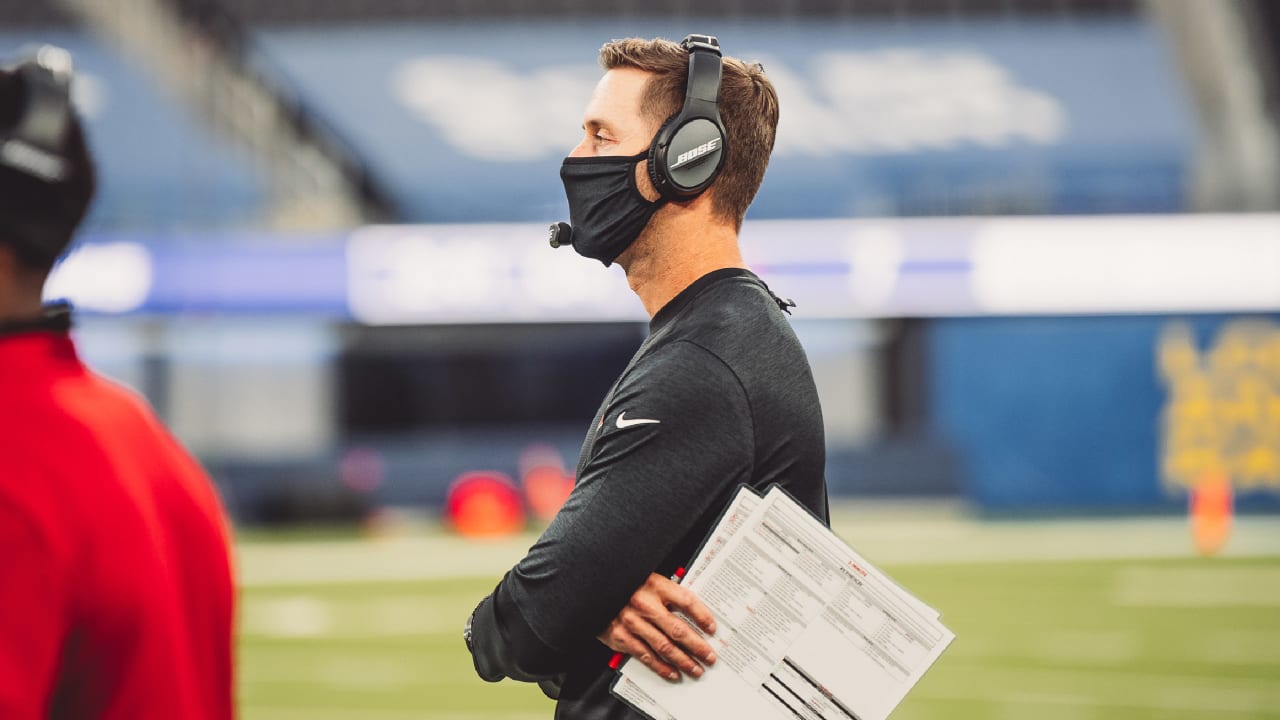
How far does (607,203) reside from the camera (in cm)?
208

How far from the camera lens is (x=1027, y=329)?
19.3 metres

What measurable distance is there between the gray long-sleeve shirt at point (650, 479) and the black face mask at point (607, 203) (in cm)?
22

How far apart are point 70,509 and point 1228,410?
63.8 ft

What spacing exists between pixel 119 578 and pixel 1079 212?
1873 cm

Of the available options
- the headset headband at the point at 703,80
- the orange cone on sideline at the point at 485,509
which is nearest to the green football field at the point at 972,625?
the orange cone on sideline at the point at 485,509

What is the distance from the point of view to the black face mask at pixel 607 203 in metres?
2.04

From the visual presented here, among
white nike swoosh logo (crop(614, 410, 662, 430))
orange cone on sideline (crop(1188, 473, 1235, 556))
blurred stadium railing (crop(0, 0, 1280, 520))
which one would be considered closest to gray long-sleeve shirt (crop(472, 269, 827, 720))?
white nike swoosh logo (crop(614, 410, 662, 430))

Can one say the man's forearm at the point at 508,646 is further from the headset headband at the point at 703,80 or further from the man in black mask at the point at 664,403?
the headset headband at the point at 703,80

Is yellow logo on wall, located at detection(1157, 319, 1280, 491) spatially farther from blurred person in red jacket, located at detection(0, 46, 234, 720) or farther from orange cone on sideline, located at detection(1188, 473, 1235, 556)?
blurred person in red jacket, located at detection(0, 46, 234, 720)

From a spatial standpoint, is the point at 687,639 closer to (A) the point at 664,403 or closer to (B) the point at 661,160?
(A) the point at 664,403

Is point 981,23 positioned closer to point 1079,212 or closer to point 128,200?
point 1079,212

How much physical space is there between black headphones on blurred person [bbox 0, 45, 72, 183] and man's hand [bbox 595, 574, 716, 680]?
85 cm

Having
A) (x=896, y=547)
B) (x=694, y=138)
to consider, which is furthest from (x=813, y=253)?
(x=694, y=138)

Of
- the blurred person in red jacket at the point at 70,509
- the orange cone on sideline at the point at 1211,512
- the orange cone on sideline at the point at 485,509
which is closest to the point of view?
the blurred person in red jacket at the point at 70,509
